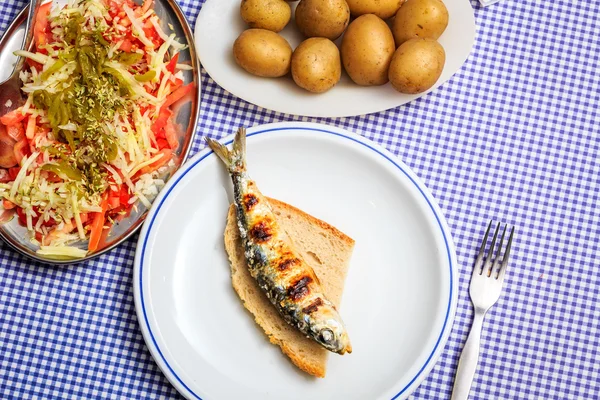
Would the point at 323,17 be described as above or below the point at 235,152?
above

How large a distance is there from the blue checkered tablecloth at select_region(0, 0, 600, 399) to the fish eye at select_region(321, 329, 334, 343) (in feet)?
1.28

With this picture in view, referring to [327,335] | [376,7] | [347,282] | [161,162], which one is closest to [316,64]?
[376,7]

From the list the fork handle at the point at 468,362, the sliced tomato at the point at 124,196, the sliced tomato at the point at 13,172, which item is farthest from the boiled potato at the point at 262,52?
the fork handle at the point at 468,362

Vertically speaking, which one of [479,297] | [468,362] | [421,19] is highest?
[421,19]

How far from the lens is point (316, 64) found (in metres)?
1.82

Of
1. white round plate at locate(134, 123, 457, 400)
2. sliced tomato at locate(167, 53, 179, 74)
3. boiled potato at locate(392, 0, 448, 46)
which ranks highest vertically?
boiled potato at locate(392, 0, 448, 46)

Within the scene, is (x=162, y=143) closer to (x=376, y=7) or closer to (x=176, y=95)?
(x=176, y=95)

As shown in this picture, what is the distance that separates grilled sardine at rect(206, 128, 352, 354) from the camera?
177 cm

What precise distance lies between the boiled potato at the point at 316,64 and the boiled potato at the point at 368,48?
0.15 ft

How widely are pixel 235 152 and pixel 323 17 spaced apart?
0.46m

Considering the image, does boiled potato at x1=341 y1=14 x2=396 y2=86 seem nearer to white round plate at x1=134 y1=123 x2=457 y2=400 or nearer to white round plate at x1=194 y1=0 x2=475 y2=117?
white round plate at x1=194 y1=0 x2=475 y2=117

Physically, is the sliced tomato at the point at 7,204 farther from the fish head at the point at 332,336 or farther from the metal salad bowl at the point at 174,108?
the fish head at the point at 332,336

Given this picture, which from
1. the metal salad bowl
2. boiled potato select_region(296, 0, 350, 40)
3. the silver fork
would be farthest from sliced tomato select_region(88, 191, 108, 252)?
the silver fork

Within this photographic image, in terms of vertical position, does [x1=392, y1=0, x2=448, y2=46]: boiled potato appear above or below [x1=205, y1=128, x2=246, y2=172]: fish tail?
above
